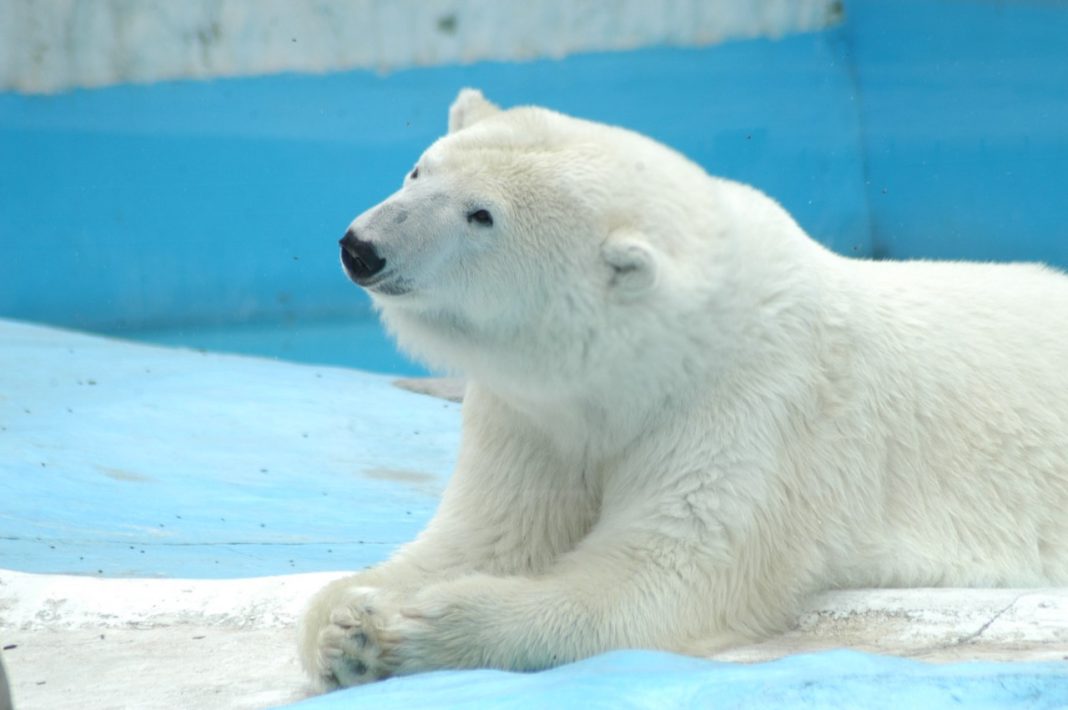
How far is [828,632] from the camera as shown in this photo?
9.13 ft

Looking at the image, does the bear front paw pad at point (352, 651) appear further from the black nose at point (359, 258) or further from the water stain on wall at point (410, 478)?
the water stain on wall at point (410, 478)

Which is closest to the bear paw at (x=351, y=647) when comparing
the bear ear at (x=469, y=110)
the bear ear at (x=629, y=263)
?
the bear ear at (x=629, y=263)

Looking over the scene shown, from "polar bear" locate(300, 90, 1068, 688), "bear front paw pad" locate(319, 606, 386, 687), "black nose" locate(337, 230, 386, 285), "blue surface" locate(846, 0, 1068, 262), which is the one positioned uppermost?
"blue surface" locate(846, 0, 1068, 262)

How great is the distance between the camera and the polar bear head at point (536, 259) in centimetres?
264

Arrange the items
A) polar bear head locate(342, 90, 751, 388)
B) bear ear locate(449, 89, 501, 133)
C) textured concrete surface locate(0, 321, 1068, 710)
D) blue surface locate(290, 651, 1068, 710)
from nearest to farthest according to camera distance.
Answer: blue surface locate(290, 651, 1068, 710), textured concrete surface locate(0, 321, 1068, 710), polar bear head locate(342, 90, 751, 388), bear ear locate(449, 89, 501, 133)

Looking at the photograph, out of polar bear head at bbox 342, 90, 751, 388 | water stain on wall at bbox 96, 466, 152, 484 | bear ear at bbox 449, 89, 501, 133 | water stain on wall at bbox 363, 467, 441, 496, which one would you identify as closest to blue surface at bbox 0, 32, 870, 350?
water stain on wall at bbox 363, 467, 441, 496

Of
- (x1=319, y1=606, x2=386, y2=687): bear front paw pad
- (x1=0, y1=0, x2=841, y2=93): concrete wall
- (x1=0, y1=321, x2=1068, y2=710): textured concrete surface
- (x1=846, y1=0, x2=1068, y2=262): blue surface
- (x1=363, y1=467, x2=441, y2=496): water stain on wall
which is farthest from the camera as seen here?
(x1=0, y1=0, x2=841, y2=93): concrete wall

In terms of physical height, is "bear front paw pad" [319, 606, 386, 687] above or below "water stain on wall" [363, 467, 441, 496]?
below

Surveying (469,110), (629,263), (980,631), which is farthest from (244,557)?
(980,631)

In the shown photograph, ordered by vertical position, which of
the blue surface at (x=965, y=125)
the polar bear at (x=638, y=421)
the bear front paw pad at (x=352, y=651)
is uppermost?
the blue surface at (x=965, y=125)

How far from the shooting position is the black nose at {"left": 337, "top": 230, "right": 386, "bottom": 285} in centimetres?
257

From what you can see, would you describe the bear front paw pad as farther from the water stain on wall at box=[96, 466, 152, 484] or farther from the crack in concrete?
the water stain on wall at box=[96, 466, 152, 484]

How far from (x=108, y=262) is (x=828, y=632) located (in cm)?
625

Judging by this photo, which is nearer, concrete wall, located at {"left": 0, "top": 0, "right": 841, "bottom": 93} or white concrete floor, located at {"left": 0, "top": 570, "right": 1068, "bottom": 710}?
white concrete floor, located at {"left": 0, "top": 570, "right": 1068, "bottom": 710}
